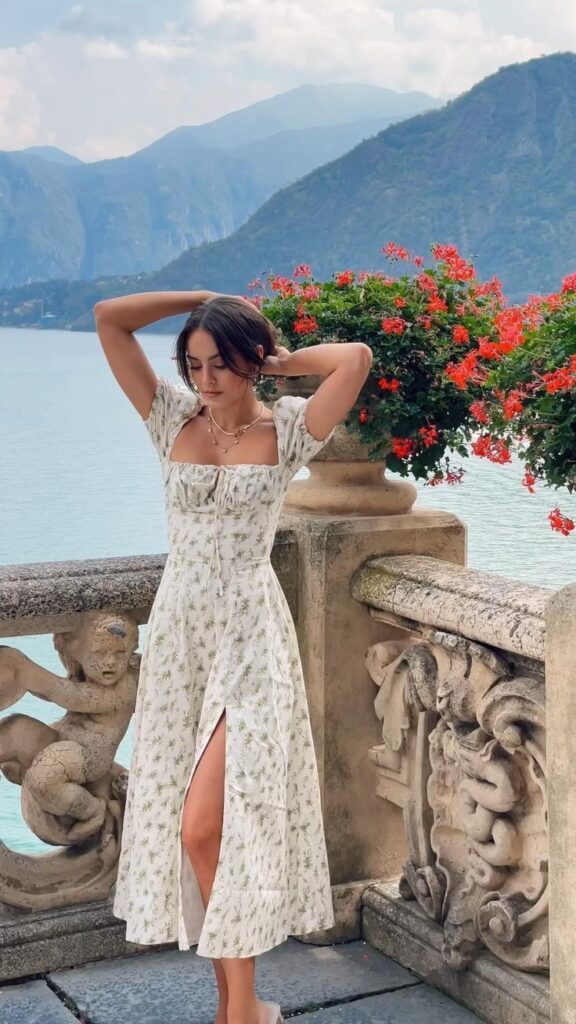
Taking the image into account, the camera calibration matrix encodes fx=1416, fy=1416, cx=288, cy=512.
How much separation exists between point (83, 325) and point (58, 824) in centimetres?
2824

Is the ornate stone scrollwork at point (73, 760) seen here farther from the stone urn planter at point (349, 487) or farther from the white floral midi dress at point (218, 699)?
the stone urn planter at point (349, 487)

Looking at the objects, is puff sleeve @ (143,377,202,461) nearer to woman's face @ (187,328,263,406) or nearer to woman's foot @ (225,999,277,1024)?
woman's face @ (187,328,263,406)

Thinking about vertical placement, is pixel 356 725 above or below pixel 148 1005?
above

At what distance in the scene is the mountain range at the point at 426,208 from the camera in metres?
30.1

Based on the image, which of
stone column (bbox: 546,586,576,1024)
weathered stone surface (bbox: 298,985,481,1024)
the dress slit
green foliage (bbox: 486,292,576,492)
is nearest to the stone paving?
weathered stone surface (bbox: 298,985,481,1024)

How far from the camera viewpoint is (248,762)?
2.85 meters

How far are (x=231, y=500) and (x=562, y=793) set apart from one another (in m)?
0.87

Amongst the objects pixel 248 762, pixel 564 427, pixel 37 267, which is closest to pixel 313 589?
pixel 248 762

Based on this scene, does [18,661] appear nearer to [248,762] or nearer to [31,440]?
[248,762]

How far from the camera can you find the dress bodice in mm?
2900

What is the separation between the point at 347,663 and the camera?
3.71 m

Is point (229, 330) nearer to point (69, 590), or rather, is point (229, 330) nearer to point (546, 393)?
point (546, 393)

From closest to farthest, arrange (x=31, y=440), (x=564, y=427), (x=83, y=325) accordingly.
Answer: (x=564, y=427) < (x=31, y=440) < (x=83, y=325)

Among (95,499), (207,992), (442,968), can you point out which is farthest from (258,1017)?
(95,499)
